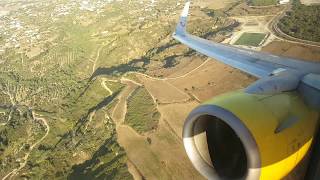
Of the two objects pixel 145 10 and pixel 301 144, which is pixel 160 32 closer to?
pixel 145 10

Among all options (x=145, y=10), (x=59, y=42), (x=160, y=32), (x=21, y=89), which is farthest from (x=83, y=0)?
(x=21, y=89)

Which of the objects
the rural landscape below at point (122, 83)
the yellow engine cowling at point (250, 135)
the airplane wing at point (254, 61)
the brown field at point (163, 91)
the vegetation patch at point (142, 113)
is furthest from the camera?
the brown field at point (163, 91)

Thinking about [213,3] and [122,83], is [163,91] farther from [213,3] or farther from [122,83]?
[213,3]

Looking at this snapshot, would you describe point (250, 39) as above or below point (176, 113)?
below

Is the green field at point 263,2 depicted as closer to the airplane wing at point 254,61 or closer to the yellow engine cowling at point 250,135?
the airplane wing at point 254,61

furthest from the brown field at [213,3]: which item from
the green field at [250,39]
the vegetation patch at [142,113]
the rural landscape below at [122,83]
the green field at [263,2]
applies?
the vegetation patch at [142,113]

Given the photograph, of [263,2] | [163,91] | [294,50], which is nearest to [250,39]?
[294,50]
